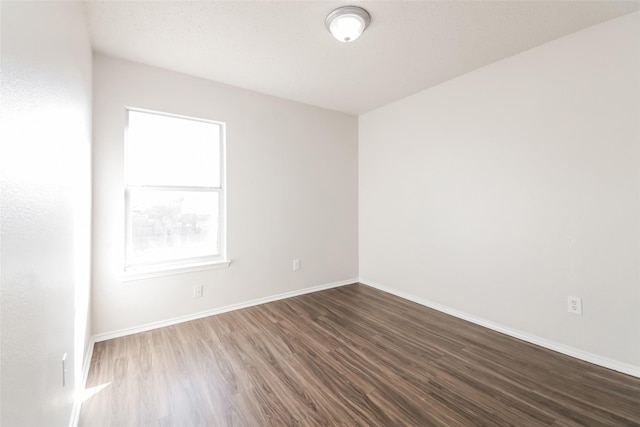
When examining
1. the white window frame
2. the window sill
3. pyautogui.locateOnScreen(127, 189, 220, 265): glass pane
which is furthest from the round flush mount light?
the window sill

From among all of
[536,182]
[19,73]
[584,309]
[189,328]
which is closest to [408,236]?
[536,182]

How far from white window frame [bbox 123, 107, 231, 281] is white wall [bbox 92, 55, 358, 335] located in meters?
0.06

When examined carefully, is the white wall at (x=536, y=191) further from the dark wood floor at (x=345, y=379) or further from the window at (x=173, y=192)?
the window at (x=173, y=192)

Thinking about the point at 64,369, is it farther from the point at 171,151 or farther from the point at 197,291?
the point at 171,151

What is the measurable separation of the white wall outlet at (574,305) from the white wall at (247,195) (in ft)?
8.09

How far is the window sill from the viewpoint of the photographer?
252 centimetres

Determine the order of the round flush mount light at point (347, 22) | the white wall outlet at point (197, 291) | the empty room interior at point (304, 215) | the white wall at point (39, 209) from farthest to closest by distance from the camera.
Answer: the white wall outlet at point (197, 291) < the round flush mount light at point (347, 22) < the empty room interior at point (304, 215) < the white wall at point (39, 209)

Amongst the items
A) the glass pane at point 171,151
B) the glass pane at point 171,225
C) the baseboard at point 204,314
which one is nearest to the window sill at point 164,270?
the glass pane at point 171,225

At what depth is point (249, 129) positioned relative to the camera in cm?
318

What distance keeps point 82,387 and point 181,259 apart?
127 centimetres

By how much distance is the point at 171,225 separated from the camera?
2.80 meters

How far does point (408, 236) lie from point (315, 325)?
162 centimetres

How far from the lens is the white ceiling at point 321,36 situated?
188 cm

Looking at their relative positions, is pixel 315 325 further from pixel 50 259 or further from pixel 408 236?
pixel 50 259
